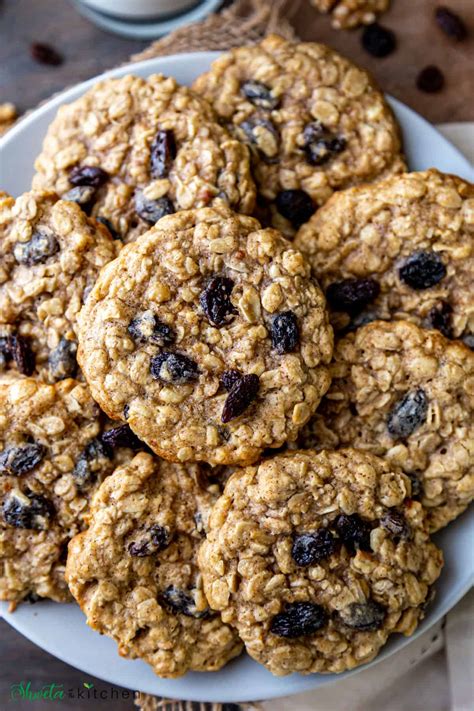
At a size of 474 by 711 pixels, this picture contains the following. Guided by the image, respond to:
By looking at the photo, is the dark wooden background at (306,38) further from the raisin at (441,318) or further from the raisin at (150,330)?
the raisin at (150,330)

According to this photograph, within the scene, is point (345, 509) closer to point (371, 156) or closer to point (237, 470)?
point (237, 470)

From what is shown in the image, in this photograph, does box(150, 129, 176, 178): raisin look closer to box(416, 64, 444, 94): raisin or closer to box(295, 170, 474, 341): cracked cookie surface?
box(295, 170, 474, 341): cracked cookie surface

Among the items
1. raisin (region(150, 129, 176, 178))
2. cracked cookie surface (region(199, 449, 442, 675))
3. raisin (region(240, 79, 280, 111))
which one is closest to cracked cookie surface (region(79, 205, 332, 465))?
cracked cookie surface (region(199, 449, 442, 675))

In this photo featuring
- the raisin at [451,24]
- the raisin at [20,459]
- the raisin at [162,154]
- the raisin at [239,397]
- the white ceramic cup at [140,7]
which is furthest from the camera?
the raisin at [451,24]

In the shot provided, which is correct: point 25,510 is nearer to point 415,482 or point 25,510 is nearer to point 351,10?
point 415,482

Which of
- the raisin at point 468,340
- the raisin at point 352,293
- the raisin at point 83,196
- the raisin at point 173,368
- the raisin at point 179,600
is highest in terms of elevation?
the raisin at point 468,340

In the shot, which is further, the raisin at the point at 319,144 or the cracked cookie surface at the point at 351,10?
the cracked cookie surface at the point at 351,10

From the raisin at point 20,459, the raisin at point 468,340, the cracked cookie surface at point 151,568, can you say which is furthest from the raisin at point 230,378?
the raisin at point 468,340
